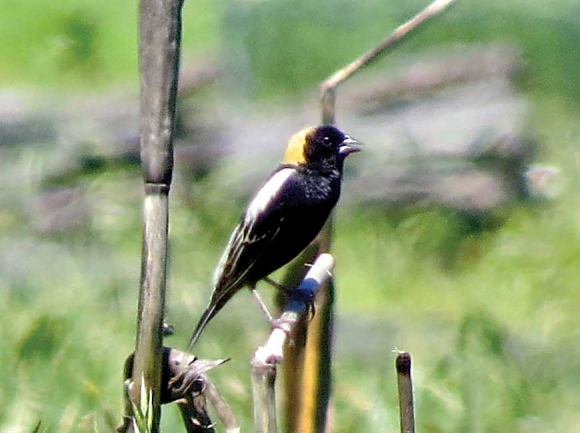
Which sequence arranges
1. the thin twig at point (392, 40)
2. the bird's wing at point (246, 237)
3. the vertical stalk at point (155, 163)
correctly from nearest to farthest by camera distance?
the vertical stalk at point (155, 163) → the thin twig at point (392, 40) → the bird's wing at point (246, 237)

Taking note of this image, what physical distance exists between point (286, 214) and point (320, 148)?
0.72ft

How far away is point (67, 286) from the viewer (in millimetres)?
2850

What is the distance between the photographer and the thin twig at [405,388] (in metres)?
0.85

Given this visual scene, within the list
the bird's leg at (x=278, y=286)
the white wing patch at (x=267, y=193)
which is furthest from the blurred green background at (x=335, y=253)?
the white wing patch at (x=267, y=193)

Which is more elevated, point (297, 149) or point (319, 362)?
point (297, 149)

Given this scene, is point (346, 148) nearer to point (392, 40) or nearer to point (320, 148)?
point (320, 148)

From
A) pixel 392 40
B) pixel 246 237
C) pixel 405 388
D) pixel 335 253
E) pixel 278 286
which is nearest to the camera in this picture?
pixel 405 388

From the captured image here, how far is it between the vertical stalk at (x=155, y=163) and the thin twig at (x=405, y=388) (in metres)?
0.17

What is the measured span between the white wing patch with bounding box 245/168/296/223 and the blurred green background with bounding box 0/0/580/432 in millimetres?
223

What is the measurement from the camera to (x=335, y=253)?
3.46 meters

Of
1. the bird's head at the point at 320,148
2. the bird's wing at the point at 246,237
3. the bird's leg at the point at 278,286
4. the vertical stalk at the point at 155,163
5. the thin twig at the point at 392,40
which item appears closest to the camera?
the vertical stalk at the point at 155,163

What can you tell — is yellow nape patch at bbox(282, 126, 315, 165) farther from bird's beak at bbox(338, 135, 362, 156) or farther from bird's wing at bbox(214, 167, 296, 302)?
bird's wing at bbox(214, 167, 296, 302)

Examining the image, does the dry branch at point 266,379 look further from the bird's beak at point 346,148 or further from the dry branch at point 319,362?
the bird's beak at point 346,148

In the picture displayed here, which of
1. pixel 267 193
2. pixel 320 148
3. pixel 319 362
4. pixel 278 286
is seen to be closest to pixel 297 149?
pixel 320 148
